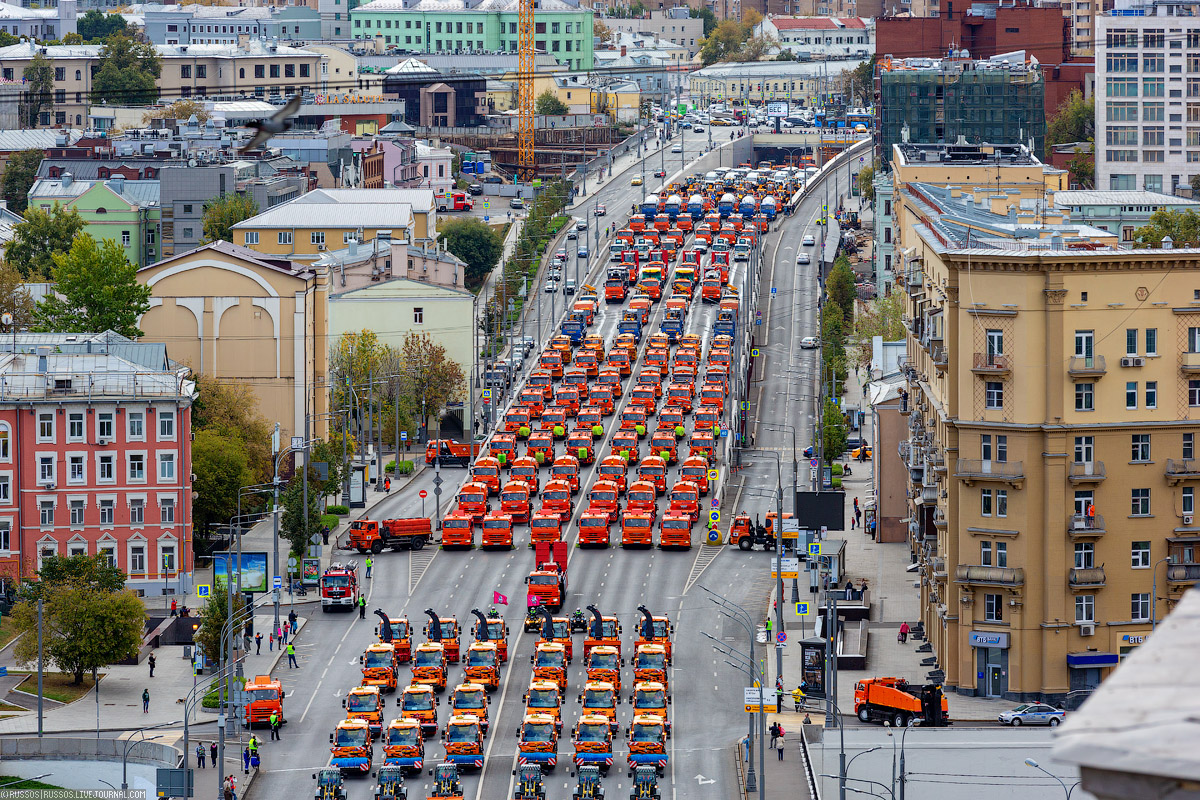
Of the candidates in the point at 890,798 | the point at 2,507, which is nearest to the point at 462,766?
the point at 890,798

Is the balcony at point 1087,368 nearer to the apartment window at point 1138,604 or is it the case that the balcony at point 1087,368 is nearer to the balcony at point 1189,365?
the balcony at point 1189,365

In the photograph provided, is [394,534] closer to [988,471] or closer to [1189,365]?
[988,471]

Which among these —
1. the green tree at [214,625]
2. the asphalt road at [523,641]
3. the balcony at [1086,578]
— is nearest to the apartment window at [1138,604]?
the balcony at [1086,578]

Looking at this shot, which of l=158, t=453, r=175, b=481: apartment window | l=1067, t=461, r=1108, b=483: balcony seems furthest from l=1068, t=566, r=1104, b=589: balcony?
l=158, t=453, r=175, b=481: apartment window

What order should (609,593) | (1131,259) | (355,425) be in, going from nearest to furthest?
(1131,259)
(609,593)
(355,425)

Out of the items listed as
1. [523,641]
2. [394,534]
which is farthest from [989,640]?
[394,534]

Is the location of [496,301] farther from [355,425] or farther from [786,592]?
[786,592]
